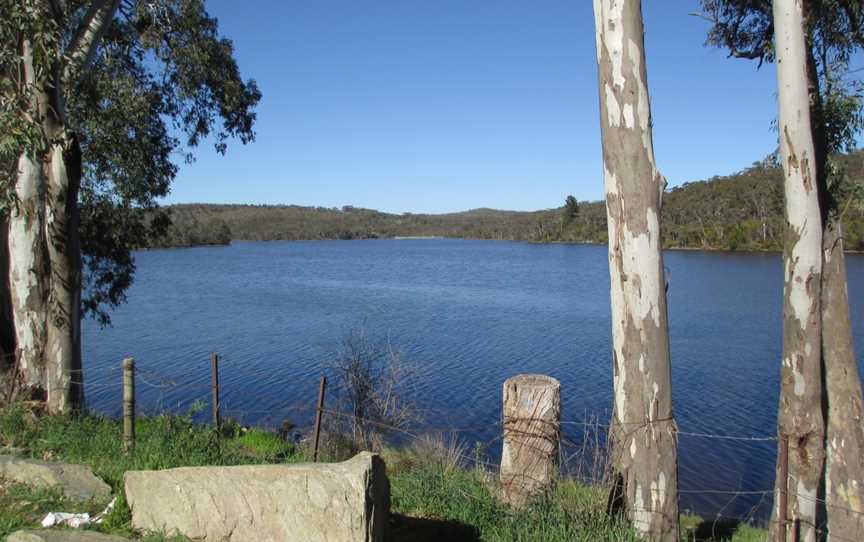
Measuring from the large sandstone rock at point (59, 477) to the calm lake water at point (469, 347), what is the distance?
409cm

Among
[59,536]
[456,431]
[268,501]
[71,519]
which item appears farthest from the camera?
[456,431]

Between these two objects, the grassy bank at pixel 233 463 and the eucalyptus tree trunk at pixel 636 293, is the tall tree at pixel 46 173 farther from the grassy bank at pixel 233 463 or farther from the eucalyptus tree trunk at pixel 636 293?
the eucalyptus tree trunk at pixel 636 293

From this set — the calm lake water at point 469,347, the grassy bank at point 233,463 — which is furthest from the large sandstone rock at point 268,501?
the calm lake water at point 469,347

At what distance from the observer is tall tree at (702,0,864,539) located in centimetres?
612

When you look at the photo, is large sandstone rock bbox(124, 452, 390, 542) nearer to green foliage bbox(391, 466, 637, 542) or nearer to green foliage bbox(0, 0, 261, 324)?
green foliage bbox(391, 466, 637, 542)

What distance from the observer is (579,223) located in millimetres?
122000

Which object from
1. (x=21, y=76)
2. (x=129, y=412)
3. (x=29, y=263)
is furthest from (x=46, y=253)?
(x=129, y=412)

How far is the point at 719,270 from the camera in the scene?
5341 centimetres

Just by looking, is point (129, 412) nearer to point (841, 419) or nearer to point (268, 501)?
point (268, 501)

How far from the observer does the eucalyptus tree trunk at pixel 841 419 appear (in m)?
6.14

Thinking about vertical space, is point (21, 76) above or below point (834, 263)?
above

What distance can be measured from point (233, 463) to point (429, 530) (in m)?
1.78

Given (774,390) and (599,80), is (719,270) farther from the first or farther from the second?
(599,80)

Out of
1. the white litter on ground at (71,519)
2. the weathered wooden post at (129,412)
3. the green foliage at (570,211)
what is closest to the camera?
the white litter on ground at (71,519)
